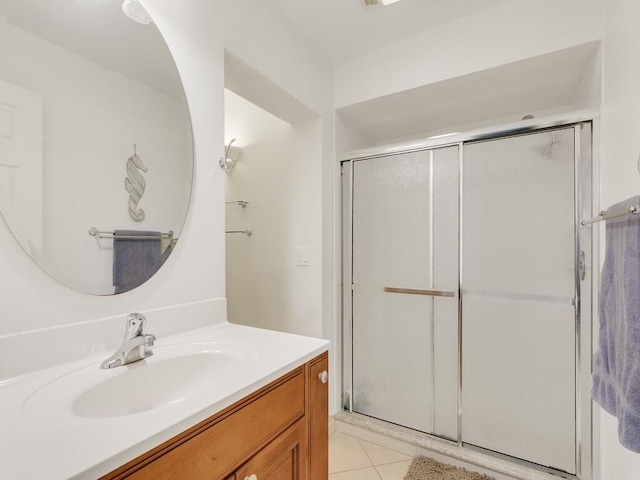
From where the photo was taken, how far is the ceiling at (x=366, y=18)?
163cm

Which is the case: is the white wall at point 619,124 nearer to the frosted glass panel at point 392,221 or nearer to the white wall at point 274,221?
the frosted glass panel at point 392,221

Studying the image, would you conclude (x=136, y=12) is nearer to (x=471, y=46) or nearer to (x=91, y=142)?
(x=91, y=142)

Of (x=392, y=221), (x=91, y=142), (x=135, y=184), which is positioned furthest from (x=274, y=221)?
(x=91, y=142)

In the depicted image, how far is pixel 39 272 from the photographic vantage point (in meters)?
0.79

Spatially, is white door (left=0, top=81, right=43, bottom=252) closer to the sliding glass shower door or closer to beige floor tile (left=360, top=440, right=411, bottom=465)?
the sliding glass shower door

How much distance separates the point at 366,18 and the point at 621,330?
183 cm

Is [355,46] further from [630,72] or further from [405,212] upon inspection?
[630,72]

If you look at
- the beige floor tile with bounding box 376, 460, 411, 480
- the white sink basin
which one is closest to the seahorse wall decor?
the white sink basin

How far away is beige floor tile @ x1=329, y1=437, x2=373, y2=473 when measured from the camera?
1.74m

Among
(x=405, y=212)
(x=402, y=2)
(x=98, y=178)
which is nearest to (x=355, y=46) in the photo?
(x=402, y=2)

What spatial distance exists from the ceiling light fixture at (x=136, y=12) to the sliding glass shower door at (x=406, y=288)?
141 centimetres

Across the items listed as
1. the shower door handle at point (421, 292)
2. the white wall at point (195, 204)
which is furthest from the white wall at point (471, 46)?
the shower door handle at point (421, 292)

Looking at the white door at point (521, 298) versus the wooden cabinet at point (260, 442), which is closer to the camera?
the wooden cabinet at point (260, 442)

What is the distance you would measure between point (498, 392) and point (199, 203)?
1.83 metres
